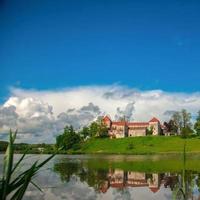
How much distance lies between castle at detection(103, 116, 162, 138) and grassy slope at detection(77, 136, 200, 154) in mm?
40568

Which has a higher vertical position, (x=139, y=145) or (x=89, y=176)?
(x=139, y=145)

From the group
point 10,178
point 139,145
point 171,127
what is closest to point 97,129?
point 139,145

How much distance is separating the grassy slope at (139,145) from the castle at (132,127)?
40568 millimetres

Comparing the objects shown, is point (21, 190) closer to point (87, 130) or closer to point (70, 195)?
point (70, 195)

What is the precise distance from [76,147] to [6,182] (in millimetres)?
128773

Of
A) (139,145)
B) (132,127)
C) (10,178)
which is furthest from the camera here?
(132,127)

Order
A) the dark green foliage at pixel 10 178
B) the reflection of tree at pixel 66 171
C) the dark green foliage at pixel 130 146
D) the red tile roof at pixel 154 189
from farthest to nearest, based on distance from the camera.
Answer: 1. the dark green foliage at pixel 130 146
2. the reflection of tree at pixel 66 171
3. the red tile roof at pixel 154 189
4. the dark green foliage at pixel 10 178

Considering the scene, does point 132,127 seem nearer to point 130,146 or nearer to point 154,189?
point 130,146

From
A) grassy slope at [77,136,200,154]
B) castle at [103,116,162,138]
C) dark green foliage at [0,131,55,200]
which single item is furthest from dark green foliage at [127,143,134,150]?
dark green foliage at [0,131,55,200]

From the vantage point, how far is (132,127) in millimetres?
190250

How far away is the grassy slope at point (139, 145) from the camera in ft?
370

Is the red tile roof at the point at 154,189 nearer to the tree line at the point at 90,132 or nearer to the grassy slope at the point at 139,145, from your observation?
the grassy slope at the point at 139,145

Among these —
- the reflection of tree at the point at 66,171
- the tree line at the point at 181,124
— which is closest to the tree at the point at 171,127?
the tree line at the point at 181,124

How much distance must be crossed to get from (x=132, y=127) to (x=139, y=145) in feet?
217
